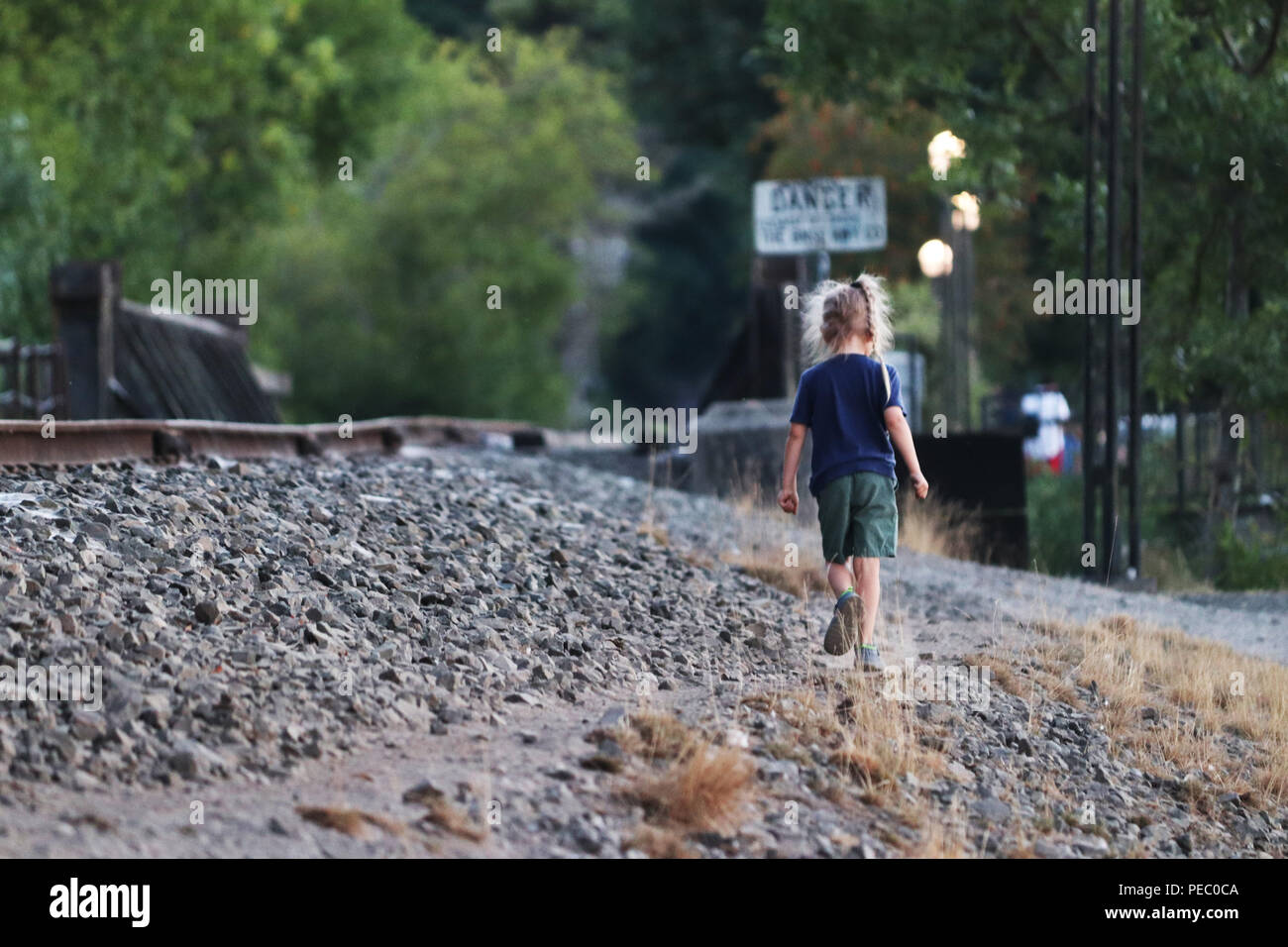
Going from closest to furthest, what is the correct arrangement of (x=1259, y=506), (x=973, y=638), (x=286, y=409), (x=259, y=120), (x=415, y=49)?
(x=973, y=638), (x=1259, y=506), (x=259, y=120), (x=415, y=49), (x=286, y=409)

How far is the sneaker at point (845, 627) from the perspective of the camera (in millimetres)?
6391

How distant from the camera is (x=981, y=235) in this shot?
30766mm

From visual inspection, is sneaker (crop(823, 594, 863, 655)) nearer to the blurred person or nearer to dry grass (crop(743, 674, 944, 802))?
dry grass (crop(743, 674, 944, 802))

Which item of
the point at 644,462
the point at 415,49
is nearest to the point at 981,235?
the point at 415,49

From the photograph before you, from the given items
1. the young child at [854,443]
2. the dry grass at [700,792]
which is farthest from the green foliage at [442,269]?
the dry grass at [700,792]

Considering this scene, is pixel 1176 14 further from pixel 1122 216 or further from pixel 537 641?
pixel 537 641

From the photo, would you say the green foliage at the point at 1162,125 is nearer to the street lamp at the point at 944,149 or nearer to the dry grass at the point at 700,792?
the street lamp at the point at 944,149

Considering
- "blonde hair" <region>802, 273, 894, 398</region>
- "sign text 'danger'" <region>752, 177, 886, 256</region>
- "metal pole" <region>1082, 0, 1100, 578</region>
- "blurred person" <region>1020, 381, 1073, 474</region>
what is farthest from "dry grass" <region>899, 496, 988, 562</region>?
"blurred person" <region>1020, 381, 1073, 474</region>

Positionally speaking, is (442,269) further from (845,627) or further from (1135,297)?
(845,627)

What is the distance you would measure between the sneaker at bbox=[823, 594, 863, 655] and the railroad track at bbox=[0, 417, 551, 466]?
152 inches

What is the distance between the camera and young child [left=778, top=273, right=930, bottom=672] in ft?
21.7

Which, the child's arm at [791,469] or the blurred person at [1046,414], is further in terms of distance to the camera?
the blurred person at [1046,414]

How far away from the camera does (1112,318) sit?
12164mm

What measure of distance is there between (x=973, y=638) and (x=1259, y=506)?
280 inches
